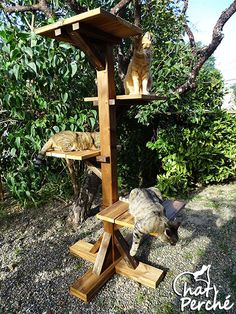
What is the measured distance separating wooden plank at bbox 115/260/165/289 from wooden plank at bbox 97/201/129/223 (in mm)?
Result: 668

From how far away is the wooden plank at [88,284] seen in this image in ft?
6.89

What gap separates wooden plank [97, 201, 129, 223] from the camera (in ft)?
6.61

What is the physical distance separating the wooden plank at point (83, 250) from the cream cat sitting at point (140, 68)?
1717mm

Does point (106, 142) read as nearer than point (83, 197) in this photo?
Yes

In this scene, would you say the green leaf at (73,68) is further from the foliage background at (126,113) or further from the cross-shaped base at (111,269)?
the cross-shaped base at (111,269)

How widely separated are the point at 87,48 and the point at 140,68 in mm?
501

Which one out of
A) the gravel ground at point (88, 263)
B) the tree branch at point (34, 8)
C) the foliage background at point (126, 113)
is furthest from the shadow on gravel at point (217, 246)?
the tree branch at point (34, 8)

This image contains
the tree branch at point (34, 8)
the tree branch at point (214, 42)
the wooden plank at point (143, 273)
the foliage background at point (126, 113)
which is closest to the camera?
the wooden plank at point (143, 273)

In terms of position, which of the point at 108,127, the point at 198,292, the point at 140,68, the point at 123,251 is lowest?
the point at 198,292

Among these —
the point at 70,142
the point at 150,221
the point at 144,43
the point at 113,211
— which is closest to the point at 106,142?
the point at 70,142

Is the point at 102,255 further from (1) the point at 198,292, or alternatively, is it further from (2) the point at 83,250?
(1) the point at 198,292

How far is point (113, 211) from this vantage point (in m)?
2.12

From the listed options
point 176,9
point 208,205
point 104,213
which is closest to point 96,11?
point 104,213

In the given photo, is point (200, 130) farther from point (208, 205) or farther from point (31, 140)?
point (31, 140)
